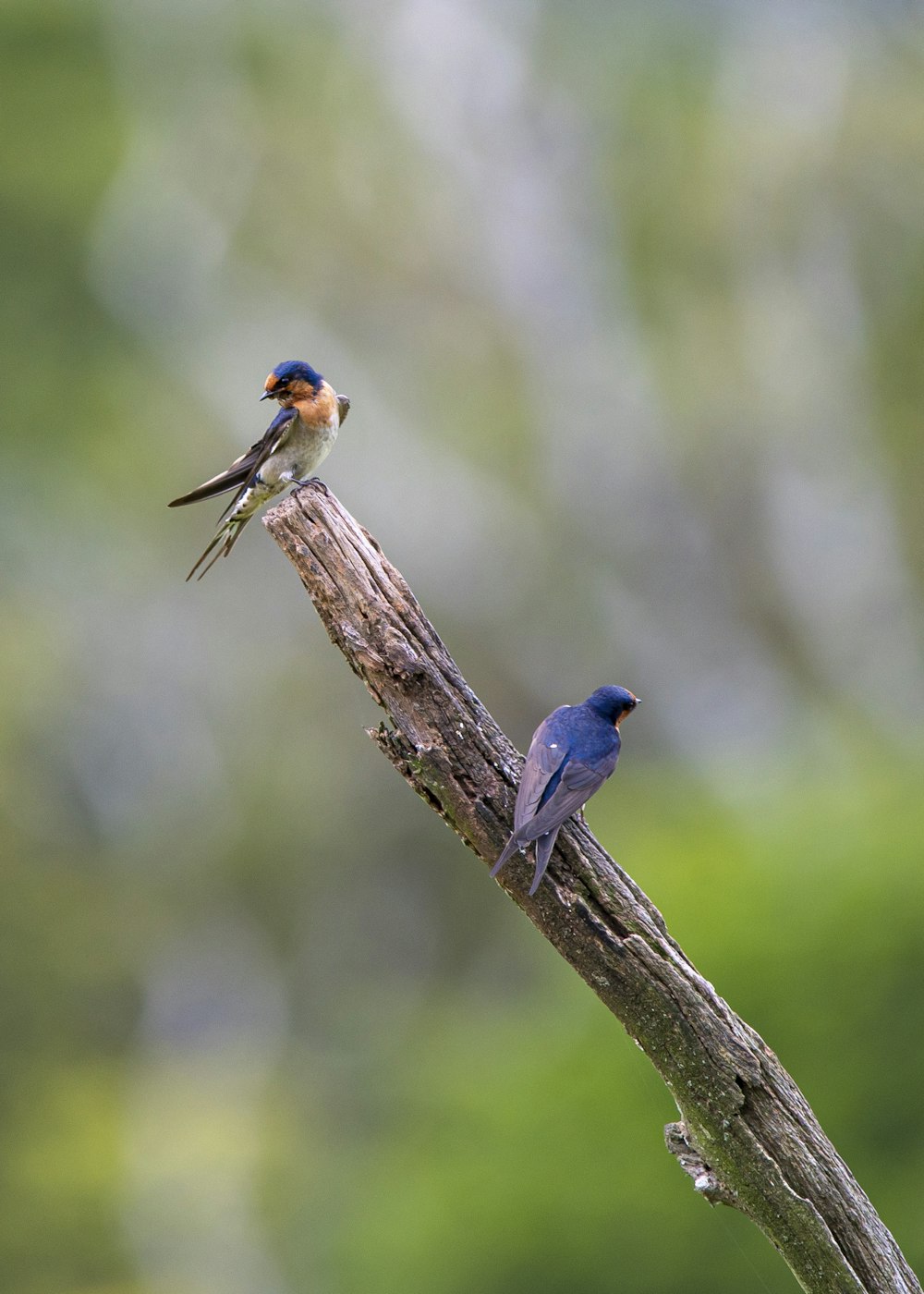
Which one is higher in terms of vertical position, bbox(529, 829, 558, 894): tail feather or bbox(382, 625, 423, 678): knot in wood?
bbox(382, 625, 423, 678): knot in wood

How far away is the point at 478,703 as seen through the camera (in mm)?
4477

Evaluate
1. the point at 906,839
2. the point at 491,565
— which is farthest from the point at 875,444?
the point at 906,839

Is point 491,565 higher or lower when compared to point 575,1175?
lower

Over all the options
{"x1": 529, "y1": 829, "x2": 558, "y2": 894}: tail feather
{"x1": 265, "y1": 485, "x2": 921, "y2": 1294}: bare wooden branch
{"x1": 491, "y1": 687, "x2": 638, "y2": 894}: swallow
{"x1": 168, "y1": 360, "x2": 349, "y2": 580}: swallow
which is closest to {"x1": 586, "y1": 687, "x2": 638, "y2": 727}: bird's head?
{"x1": 491, "y1": 687, "x2": 638, "y2": 894}: swallow

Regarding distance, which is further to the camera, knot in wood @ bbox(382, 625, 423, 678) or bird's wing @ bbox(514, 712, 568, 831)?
knot in wood @ bbox(382, 625, 423, 678)

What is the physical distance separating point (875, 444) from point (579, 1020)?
51.5ft

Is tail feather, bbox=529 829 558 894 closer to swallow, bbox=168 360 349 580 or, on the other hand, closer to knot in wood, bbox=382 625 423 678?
knot in wood, bbox=382 625 423 678

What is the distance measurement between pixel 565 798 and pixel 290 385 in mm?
2691

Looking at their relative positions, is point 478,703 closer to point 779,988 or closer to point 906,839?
point 779,988

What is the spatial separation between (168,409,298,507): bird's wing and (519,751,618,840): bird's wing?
167 centimetres

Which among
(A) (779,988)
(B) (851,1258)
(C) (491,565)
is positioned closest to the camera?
(B) (851,1258)

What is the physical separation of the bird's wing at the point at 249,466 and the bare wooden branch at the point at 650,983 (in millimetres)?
1273

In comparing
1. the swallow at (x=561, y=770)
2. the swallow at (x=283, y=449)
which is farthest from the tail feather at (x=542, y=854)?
the swallow at (x=283, y=449)

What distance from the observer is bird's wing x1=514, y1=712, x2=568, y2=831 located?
4.27 metres
